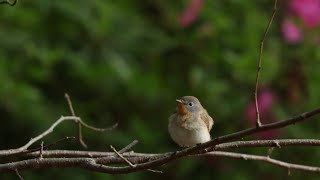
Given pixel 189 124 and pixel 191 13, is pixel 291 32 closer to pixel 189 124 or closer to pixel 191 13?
pixel 191 13

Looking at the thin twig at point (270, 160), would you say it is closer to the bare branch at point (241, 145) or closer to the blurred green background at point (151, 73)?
the bare branch at point (241, 145)

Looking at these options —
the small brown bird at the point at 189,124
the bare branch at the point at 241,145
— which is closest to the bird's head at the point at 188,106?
the small brown bird at the point at 189,124

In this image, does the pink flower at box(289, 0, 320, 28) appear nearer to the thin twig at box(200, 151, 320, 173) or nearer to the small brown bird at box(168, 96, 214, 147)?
the small brown bird at box(168, 96, 214, 147)

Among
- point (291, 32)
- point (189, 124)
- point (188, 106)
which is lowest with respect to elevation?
point (189, 124)

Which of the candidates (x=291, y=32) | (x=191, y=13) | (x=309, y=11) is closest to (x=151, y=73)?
(x=191, y=13)

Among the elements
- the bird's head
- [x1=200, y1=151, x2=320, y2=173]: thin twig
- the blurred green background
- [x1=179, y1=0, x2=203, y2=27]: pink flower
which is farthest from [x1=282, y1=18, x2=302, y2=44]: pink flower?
[x1=200, y1=151, x2=320, y2=173]: thin twig

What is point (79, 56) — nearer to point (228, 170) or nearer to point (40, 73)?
point (40, 73)
